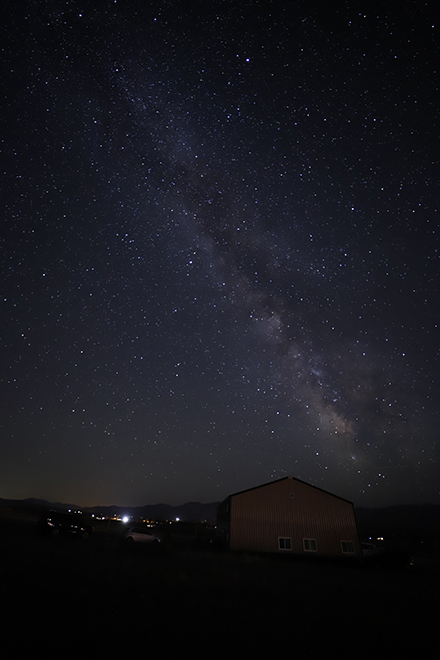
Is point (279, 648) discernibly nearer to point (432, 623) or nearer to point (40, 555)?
point (432, 623)

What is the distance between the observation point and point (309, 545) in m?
26.5

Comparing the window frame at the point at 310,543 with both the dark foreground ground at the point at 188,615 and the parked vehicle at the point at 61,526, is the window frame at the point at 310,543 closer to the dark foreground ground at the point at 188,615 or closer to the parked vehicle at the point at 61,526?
the dark foreground ground at the point at 188,615

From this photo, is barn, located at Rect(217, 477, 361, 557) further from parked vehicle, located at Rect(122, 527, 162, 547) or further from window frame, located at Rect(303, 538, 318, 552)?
parked vehicle, located at Rect(122, 527, 162, 547)

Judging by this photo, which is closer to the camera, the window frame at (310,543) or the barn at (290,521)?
the window frame at (310,543)

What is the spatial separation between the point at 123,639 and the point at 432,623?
8.58m

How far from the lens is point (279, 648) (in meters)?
6.19

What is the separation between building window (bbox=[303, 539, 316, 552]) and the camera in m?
26.3

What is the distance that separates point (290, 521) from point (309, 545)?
2.20 metres

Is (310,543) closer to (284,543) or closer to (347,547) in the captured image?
(284,543)

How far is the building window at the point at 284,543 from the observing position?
2638 cm

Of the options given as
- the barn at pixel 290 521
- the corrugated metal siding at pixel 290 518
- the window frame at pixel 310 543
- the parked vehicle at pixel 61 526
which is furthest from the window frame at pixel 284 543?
the parked vehicle at pixel 61 526

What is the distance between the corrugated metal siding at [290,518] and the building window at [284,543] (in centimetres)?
25

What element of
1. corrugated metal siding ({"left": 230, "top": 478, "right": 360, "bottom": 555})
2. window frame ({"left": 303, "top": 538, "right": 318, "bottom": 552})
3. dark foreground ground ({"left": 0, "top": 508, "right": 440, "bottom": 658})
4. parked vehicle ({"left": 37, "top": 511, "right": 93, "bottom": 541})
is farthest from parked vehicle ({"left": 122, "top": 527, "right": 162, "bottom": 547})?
dark foreground ground ({"left": 0, "top": 508, "right": 440, "bottom": 658})

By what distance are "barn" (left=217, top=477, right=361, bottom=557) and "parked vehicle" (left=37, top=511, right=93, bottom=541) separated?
1194 centimetres
